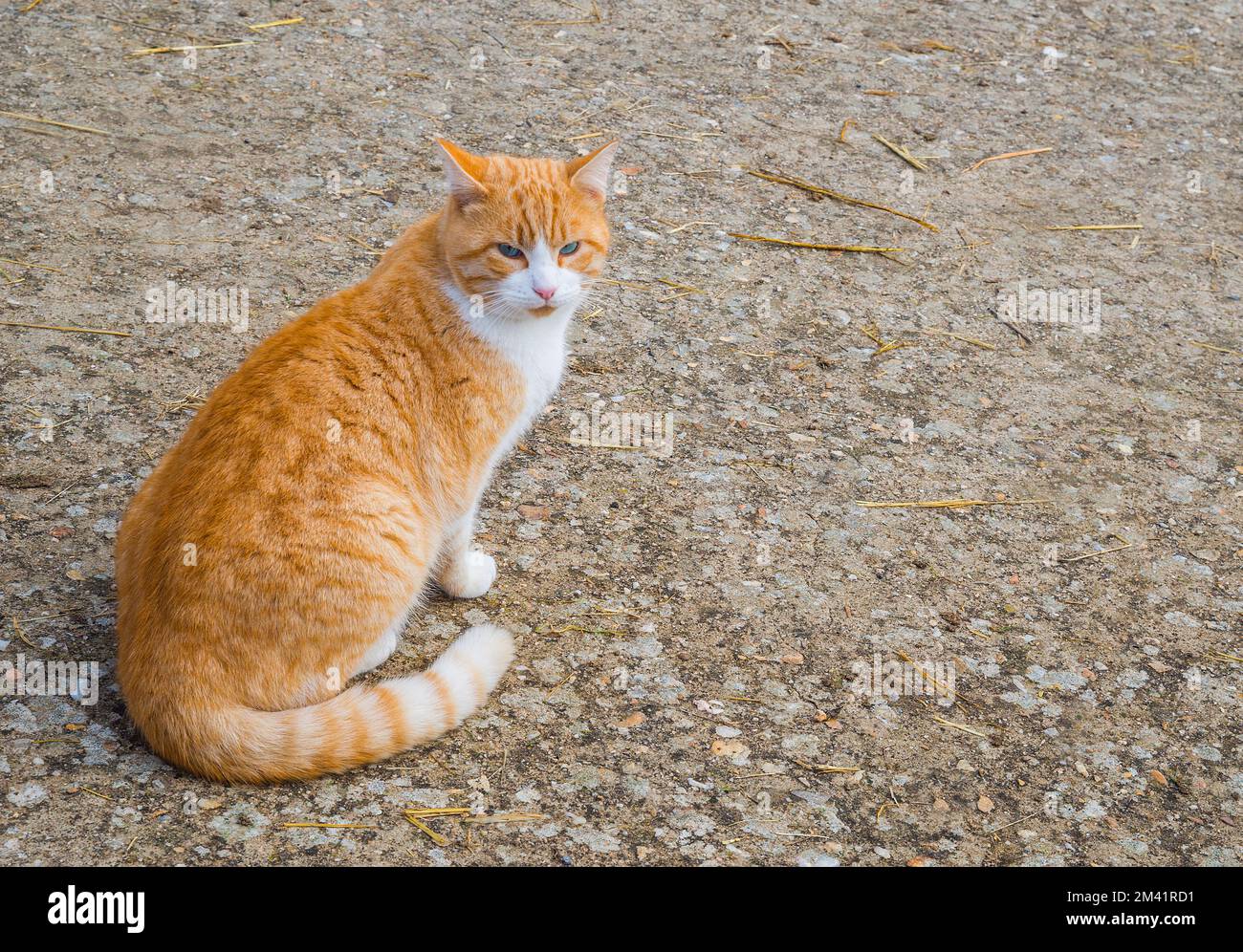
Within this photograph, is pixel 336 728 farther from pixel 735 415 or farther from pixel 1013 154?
pixel 1013 154

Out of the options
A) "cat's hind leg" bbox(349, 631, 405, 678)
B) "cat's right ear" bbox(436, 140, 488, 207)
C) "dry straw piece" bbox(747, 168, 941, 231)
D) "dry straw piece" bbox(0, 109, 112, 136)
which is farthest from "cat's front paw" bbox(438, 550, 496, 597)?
"dry straw piece" bbox(0, 109, 112, 136)

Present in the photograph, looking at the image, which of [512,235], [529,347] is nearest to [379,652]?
[529,347]

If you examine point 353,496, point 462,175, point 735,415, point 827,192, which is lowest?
point 735,415

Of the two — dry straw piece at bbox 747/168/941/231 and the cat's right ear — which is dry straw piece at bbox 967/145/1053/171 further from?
the cat's right ear

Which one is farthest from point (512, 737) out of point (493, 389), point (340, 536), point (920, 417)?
point (920, 417)

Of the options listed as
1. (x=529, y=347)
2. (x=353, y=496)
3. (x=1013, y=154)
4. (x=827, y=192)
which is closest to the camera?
(x=353, y=496)

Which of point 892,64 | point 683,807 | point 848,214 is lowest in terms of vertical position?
point 683,807

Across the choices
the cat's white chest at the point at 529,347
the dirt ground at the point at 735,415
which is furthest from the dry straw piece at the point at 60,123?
the cat's white chest at the point at 529,347

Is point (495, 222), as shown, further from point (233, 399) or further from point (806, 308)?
point (806, 308)
